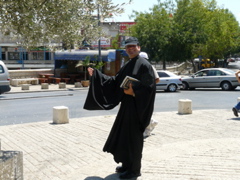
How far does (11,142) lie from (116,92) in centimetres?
358

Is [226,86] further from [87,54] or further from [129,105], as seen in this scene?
[129,105]

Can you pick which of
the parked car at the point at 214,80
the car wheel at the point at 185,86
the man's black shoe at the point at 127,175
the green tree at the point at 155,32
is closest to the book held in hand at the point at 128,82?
the man's black shoe at the point at 127,175

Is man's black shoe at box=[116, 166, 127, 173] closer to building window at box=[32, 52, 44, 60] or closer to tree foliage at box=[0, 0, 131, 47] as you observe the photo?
tree foliage at box=[0, 0, 131, 47]

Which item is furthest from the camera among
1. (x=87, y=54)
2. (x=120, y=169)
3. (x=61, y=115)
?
(x=87, y=54)

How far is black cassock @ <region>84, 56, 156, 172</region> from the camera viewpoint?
5.08 meters

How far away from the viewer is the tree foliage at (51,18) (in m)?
5.24

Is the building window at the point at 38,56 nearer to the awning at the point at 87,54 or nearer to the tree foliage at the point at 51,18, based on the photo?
the awning at the point at 87,54

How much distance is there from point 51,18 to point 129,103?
1.69 meters

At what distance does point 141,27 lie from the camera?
3572cm

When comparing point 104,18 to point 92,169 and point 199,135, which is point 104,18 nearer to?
point 92,169

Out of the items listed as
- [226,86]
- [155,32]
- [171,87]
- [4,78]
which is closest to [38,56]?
[155,32]

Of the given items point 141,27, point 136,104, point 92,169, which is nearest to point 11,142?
point 92,169

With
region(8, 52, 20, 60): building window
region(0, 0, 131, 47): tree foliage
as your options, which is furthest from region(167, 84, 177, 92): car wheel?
region(8, 52, 20, 60): building window

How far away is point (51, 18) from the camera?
221 inches
